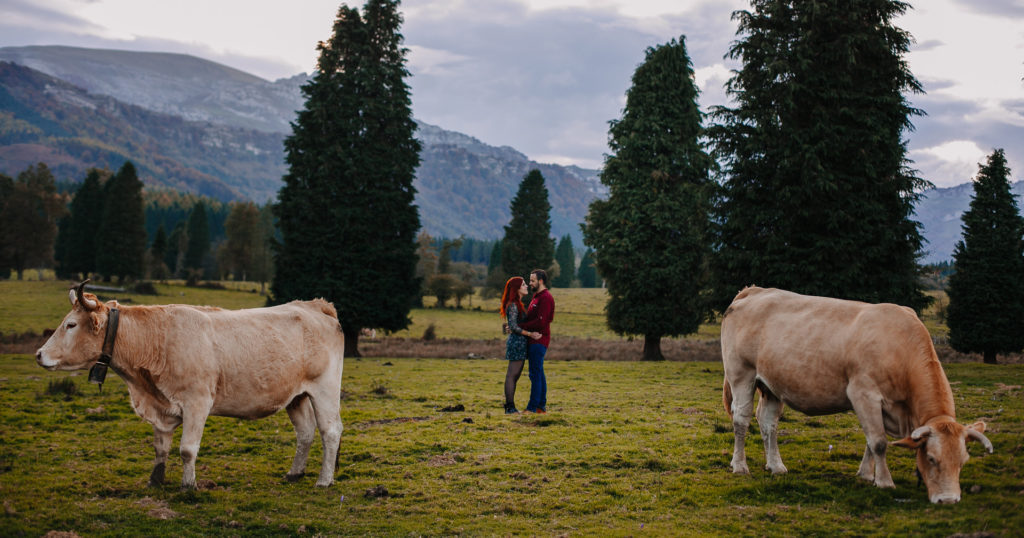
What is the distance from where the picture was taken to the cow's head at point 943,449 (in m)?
6.86

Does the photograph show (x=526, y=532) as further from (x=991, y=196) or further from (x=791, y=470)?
(x=991, y=196)

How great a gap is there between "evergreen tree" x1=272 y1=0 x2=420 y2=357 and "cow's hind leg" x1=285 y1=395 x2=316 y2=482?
843 inches

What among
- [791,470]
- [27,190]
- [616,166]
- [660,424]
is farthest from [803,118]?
[27,190]

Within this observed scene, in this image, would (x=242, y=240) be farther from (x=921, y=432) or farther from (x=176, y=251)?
(x=921, y=432)

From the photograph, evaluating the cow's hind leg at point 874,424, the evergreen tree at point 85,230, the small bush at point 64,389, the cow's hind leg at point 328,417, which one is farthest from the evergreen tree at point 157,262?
the cow's hind leg at point 874,424

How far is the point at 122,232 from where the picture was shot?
226 feet

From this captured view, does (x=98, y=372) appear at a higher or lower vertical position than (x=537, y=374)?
higher

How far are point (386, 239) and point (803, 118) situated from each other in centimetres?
1900

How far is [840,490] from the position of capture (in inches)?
309

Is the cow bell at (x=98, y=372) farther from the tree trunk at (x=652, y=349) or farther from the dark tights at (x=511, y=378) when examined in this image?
the tree trunk at (x=652, y=349)

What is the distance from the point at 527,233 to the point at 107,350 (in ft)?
181

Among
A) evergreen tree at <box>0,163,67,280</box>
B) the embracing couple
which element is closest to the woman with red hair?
the embracing couple

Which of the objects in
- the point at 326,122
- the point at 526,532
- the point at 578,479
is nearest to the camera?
the point at 526,532

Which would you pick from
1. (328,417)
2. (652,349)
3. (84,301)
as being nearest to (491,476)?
(328,417)
